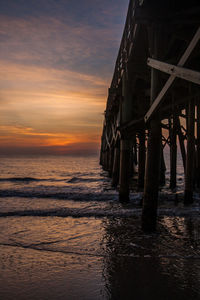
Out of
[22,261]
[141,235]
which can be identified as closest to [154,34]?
[141,235]

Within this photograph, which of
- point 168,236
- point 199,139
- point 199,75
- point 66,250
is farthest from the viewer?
point 199,139

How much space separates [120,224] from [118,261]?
236cm

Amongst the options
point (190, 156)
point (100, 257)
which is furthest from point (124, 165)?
point (100, 257)

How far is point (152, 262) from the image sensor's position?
161 inches

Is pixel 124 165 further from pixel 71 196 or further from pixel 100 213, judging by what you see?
pixel 71 196

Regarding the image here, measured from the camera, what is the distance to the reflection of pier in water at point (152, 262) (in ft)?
10.6

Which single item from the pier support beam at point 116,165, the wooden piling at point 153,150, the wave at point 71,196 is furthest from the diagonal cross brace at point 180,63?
the wave at point 71,196

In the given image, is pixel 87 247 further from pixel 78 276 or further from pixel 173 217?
pixel 173 217

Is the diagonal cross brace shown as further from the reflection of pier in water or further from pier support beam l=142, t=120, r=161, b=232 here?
the reflection of pier in water

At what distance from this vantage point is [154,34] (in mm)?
4883

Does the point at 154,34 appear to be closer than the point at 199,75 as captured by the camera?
No

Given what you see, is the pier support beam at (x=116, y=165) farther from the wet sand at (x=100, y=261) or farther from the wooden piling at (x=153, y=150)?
the wooden piling at (x=153, y=150)

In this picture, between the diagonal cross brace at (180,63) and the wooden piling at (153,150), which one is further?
the wooden piling at (153,150)

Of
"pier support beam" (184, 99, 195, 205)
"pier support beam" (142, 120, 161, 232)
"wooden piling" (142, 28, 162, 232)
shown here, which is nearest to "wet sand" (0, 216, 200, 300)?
"pier support beam" (142, 120, 161, 232)
